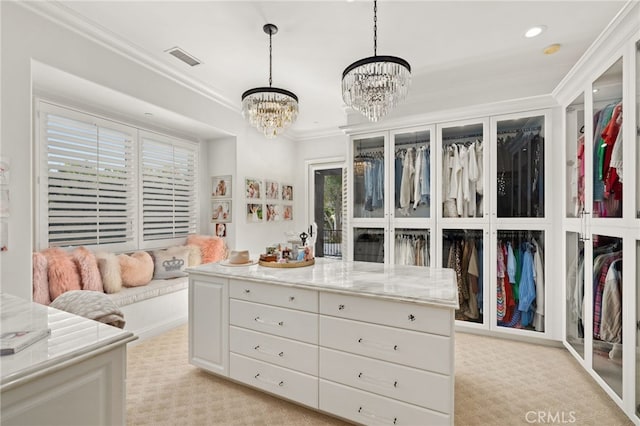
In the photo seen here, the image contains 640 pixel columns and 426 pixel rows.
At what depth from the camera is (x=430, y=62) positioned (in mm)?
2922

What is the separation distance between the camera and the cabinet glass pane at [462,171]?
10.5 feet

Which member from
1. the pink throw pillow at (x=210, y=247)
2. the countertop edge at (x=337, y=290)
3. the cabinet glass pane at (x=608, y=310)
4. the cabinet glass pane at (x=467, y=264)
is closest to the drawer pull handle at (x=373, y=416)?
the countertop edge at (x=337, y=290)

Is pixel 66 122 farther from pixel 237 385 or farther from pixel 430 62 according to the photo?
pixel 430 62

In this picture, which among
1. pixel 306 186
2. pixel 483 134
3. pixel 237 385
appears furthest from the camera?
pixel 306 186

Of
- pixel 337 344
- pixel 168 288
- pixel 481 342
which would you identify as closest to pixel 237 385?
pixel 337 344

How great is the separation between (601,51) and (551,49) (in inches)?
24.1

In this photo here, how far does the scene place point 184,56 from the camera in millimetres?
2852

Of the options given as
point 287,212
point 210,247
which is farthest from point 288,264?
point 287,212

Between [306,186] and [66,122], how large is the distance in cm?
342

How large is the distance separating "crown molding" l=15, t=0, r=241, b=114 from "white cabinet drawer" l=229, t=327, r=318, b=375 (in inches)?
101

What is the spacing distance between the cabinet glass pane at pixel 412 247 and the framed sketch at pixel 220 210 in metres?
2.28

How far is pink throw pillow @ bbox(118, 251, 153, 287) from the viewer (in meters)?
3.12

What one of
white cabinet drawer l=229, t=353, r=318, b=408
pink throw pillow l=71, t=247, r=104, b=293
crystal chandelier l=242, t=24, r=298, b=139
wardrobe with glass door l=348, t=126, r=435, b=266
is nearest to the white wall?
pink throw pillow l=71, t=247, r=104, b=293
